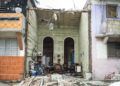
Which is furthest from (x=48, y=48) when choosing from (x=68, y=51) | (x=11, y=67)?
(x=11, y=67)

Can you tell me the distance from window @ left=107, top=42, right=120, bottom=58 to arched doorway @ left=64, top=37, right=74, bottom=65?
267 inches

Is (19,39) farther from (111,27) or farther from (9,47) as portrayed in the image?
(111,27)

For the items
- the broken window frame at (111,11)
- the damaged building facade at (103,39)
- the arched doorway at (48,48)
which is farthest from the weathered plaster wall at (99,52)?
the arched doorway at (48,48)

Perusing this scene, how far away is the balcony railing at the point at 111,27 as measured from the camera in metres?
19.8

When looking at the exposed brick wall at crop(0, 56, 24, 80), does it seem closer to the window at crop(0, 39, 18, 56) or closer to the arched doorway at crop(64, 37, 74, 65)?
the window at crop(0, 39, 18, 56)

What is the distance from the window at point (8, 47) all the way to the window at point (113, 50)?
6.41 m

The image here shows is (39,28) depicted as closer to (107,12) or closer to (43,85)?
(107,12)

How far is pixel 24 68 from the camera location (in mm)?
19094

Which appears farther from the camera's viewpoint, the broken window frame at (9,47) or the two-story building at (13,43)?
the broken window frame at (9,47)

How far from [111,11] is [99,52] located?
303 centimetres

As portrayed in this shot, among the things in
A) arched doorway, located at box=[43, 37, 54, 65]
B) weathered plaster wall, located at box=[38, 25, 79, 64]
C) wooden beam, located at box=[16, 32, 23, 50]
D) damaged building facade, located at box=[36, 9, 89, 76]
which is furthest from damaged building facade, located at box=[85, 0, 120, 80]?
arched doorway, located at box=[43, 37, 54, 65]

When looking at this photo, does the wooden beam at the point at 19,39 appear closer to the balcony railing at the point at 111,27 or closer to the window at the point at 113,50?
the balcony railing at the point at 111,27

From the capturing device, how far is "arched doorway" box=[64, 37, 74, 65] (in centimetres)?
2705

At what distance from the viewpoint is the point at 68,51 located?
90.7 feet
